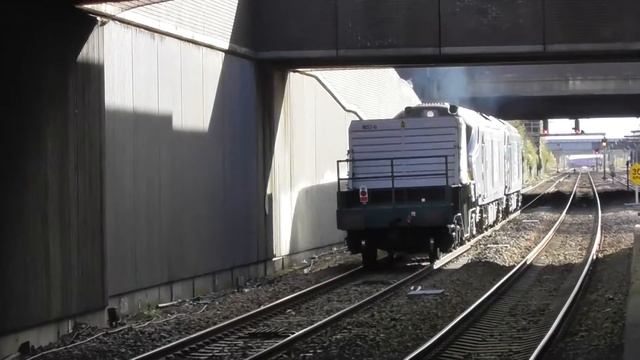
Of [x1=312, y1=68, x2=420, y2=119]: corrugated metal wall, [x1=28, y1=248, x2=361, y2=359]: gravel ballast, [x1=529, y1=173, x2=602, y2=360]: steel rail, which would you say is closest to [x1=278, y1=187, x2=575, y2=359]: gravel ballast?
[x1=529, y1=173, x2=602, y2=360]: steel rail

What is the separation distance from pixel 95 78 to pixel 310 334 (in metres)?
4.35

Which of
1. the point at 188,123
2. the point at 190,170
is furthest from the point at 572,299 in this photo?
the point at 188,123

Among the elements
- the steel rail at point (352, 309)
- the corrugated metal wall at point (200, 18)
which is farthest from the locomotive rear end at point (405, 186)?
the corrugated metal wall at point (200, 18)

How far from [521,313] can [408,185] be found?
6.18 m

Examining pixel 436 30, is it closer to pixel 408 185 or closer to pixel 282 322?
pixel 408 185

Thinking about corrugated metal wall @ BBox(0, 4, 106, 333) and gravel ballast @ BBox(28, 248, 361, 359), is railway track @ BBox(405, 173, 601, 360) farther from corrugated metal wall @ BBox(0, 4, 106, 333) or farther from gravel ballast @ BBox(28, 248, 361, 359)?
corrugated metal wall @ BBox(0, 4, 106, 333)

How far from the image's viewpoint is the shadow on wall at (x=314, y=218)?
20328 millimetres

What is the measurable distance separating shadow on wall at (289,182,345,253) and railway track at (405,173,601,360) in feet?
16.0

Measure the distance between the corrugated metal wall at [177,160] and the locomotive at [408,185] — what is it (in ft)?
6.59

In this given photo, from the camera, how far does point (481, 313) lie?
1282 cm

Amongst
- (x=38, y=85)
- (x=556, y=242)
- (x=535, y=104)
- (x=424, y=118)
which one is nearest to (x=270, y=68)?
(x=424, y=118)

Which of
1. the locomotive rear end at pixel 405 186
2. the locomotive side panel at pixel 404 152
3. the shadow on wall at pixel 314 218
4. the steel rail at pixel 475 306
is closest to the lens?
the steel rail at pixel 475 306

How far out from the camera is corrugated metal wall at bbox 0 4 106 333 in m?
10.4

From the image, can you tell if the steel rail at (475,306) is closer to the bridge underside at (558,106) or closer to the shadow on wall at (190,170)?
the shadow on wall at (190,170)
